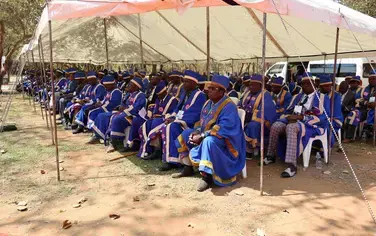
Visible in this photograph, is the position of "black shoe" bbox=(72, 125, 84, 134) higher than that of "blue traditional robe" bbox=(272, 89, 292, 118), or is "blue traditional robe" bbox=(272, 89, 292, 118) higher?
"blue traditional robe" bbox=(272, 89, 292, 118)

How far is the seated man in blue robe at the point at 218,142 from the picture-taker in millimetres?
4074

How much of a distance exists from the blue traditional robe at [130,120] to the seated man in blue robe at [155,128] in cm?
28

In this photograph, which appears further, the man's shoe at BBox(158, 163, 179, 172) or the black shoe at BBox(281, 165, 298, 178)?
the man's shoe at BBox(158, 163, 179, 172)

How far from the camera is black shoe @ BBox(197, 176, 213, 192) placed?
13.5ft

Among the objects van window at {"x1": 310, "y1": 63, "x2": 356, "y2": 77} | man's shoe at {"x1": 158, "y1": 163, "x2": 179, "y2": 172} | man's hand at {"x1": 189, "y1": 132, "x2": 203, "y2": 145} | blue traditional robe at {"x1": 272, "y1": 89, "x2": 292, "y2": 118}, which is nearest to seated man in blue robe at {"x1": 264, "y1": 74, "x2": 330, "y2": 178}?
blue traditional robe at {"x1": 272, "y1": 89, "x2": 292, "y2": 118}

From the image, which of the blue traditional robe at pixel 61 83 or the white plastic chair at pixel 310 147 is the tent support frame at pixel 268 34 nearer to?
the white plastic chair at pixel 310 147

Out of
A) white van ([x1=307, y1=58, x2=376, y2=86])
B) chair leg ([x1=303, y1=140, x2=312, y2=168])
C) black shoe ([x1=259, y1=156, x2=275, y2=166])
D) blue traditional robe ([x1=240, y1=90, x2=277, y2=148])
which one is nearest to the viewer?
chair leg ([x1=303, y1=140, x2=312, y2=168])

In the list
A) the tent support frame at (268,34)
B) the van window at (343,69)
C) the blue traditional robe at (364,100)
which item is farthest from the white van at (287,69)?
the blue traditional robe at (364,100)

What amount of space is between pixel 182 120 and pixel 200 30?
5.09 m

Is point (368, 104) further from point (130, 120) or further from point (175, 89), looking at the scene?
point (130, 120)

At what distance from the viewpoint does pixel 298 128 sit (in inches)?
191

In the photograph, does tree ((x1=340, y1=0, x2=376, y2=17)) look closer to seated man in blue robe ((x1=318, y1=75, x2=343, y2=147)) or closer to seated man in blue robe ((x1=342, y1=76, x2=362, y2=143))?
seated man in blue robe ((x1=342, y1=76, x2=362, y2=143))

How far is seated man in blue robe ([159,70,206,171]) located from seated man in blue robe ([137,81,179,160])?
291 millimetres

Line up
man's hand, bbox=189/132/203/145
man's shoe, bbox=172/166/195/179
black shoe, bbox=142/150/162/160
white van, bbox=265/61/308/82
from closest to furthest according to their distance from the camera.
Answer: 1. man's hand, bbox=189/132/203/145
2. man's shoe, bbox=172/166/195/179
3. black shoe, bbox=142/150/162/160
4. white van, bbox=265/61/308/82
